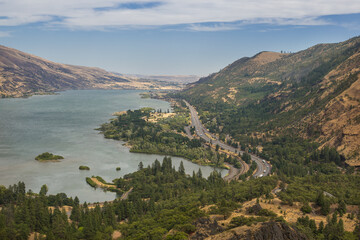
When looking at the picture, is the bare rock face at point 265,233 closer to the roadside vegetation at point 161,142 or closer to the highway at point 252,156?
the highway at point 252,156

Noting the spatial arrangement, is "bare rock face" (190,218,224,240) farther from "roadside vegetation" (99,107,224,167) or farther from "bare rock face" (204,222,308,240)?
"roadside vegetation" (99,107,224,167)

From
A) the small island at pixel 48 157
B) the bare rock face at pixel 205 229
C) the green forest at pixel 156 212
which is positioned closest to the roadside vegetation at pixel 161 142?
the small island at pixel 48 157

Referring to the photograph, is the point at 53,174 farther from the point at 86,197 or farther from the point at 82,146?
the point at 82,146

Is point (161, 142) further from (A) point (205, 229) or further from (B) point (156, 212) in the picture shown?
(A) point (205, 229)

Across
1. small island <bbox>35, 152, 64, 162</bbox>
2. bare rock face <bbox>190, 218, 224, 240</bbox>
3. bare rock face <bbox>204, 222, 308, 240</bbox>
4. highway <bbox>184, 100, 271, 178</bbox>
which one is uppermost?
bare rock face <bbox>204, 222, 308, 240</bbox>

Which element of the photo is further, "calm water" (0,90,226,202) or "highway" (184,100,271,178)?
"highway" (184,100,271,178)

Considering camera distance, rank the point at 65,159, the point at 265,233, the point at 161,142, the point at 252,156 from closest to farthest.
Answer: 1. the point at 265,233
2. the point at 65,159
3. the point at 252,156
4. the point at 161,142

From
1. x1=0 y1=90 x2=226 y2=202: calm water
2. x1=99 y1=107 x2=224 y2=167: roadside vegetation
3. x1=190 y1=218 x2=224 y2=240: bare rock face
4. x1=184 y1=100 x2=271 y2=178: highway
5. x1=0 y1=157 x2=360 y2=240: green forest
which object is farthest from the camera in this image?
x1=99 y1=107 x2=224 y2=167: roadside vegetation

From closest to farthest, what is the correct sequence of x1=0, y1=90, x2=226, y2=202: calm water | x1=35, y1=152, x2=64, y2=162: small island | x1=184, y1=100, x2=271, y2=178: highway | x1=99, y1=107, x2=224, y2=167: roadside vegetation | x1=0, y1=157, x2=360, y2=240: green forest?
x1=0, y1=157, x2=360, y2=240: green forest
x1=0, y1=90, x2=226, y2=202: calm water
x1=184, y1=100, x2=271, y2=178: highway
x1=35, y1=152, x2=64, y2=162: small island
x1=99, y1=107, x2=224, y2=167: roadside vegetation

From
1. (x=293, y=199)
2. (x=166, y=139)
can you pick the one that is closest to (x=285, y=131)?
(x=166, y=139)

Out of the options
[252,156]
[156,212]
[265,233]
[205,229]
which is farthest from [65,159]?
[265,233]

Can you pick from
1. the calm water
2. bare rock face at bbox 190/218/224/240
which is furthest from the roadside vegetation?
bare rock face at bbox 190/218/224/240
